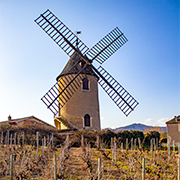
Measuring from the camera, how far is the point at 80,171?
8.11 m

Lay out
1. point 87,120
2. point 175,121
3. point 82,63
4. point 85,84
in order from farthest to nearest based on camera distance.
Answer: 1. point 175,121
2. point 85,84
3. point 87,120
4. point 82,63

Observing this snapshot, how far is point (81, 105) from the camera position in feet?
55.6

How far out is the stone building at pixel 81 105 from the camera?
55.1 ft

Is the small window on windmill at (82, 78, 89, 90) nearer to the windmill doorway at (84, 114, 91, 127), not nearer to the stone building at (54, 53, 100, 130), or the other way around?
the stone building at (54, 53, 100, 130)

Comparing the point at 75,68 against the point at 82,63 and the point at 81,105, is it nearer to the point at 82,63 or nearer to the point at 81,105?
the point at 82,63

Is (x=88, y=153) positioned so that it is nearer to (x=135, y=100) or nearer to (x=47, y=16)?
(x=135, y=100)

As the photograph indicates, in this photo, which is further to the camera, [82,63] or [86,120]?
[86,120]

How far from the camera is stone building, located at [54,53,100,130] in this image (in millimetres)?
16781

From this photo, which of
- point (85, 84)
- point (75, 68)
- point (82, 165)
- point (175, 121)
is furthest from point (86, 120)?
point (175, 121)

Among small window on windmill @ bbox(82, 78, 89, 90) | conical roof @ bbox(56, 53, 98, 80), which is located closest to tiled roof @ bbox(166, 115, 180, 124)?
small window on windmill @ bbox(82, 78, 89, 90)

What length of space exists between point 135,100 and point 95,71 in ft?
10.3

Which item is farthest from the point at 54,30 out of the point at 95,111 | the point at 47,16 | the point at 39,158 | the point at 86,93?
the point at 39,158

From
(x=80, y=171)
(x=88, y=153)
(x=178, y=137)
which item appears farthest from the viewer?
(x=178, y=137)

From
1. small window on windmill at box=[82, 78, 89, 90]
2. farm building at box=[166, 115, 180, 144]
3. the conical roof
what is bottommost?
farm building at box=[166, 115, 180, 144]
